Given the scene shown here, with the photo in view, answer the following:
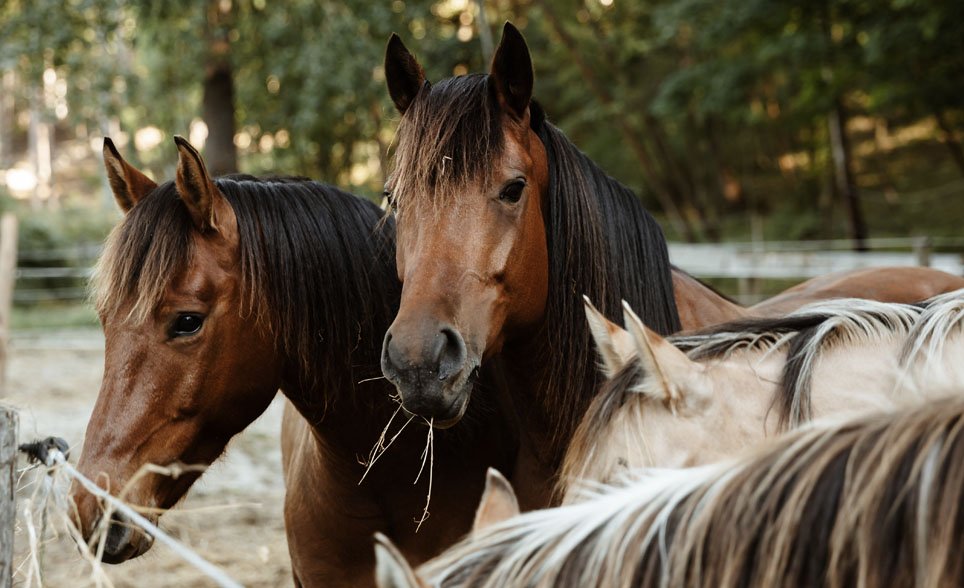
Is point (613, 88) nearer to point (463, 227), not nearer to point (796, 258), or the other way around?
point (796, 258)

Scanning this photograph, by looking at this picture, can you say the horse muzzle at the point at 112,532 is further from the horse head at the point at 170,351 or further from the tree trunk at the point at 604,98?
the tree trunk at the point at 604,98

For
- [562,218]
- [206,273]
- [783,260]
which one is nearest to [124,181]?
[206,273]

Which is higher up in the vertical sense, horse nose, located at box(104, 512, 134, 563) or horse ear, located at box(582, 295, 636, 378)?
horse ear, located at box(582, 295, 636, 378)

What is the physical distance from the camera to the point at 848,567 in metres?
0.91

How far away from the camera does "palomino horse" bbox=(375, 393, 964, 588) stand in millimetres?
895

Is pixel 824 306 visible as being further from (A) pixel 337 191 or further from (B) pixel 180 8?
(B) pixel 180 8

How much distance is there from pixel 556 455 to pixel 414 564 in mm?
593

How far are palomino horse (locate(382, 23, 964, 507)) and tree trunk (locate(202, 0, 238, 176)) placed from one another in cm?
849

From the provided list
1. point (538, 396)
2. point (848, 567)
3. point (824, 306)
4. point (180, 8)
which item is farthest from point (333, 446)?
point (180, 8)

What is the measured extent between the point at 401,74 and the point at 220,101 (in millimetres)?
8815

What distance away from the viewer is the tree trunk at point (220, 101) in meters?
10.5

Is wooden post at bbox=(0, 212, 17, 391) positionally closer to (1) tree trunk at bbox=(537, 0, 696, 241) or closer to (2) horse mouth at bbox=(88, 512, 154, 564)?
(2) horse mouth at bbox=(88, 512, 154, 564)

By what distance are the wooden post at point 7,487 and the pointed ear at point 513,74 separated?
1.46 meters

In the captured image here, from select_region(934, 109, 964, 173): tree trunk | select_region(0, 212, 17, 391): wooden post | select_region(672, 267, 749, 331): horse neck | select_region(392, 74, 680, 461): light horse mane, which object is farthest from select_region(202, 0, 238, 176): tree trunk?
select_region(934, 109, 964, 173): tree trunk
